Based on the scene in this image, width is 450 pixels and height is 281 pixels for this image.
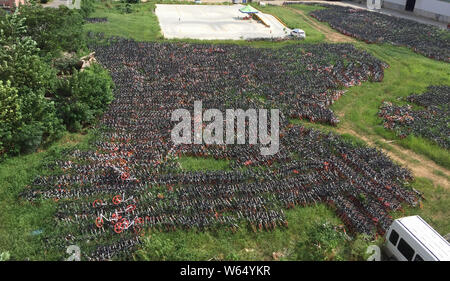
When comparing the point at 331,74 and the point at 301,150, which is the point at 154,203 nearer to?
the point at 301,150

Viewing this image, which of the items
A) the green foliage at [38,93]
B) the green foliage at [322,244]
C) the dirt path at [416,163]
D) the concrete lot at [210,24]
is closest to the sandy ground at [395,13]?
the concrete lot at [210,24]

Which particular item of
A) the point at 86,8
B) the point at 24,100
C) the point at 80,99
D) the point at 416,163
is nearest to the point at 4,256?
the point at 24,100

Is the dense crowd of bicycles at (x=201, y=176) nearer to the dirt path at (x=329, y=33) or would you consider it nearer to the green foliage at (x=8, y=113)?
the green foliage at (x=8, y=113)

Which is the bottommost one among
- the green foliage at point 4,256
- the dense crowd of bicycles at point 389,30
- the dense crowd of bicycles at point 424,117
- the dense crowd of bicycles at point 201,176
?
the green foliage at point 4,256

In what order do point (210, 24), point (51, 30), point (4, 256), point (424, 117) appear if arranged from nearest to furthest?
point (4, 256) → point (424, 117) → point (51, 30) → point (210, 24)

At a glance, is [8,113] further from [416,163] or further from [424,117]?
[424,117]

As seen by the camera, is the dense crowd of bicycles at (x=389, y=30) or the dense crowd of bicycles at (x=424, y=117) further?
the dense crowd of bicycles at (x=389, y=30)

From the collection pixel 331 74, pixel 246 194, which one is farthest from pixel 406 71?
pixel 246 194
